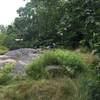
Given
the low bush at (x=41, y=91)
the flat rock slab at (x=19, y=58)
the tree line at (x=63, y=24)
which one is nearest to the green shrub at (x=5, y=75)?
the flat rock slab at (x=19, y=58)

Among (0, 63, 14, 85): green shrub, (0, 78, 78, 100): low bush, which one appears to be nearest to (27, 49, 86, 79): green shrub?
(0, 63, 14, 85): green shrub

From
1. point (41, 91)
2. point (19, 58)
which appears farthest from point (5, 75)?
point (19, 58)

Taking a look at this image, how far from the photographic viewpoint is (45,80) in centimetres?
778

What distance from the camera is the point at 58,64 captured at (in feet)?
28.3

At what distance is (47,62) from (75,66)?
0.65 meters

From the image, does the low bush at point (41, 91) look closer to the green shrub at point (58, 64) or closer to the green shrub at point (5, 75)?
the green shrub at point (5, 75)

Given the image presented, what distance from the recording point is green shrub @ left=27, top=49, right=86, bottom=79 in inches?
326

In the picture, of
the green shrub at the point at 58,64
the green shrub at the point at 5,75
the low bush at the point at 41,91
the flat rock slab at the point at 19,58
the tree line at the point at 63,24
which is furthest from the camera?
the tree line at the point at 63,24

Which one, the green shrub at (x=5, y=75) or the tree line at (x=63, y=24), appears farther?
the tree line at (x=63, y=24)

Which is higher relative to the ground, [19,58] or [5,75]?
[5,75]

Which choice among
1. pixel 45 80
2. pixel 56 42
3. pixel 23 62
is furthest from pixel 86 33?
pixel 45 80

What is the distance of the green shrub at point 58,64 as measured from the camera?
326 inches

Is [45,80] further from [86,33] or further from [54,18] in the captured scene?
[54,18]

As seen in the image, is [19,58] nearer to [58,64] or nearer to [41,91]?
[58,64]
